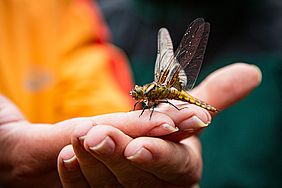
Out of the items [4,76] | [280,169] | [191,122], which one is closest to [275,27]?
[280,169]

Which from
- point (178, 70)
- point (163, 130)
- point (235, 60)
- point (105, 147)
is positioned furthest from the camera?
point (235, 60)

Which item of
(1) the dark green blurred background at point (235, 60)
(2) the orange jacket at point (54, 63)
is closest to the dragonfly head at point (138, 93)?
(2) the orange jacket at point (54, 63)

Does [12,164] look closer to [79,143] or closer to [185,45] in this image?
[79,143]

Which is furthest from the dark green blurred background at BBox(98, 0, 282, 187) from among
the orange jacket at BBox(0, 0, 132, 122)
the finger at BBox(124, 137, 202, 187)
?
the finger at BBox(124, 137, 202, 187)

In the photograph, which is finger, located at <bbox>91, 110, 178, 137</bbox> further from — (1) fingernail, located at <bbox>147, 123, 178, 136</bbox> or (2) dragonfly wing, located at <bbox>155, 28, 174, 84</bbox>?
(2) dragonfly wing, located at <bbox>155, 28, 174, 84</bbox>

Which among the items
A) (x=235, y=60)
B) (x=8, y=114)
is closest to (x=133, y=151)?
(x=8, y=114)

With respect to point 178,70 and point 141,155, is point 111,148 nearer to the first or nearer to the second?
point 141,155

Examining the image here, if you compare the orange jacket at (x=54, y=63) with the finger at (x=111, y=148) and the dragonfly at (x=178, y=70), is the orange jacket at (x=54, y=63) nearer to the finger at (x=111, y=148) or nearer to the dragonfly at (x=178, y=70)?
the dragonfly at (x=178, y=70)
